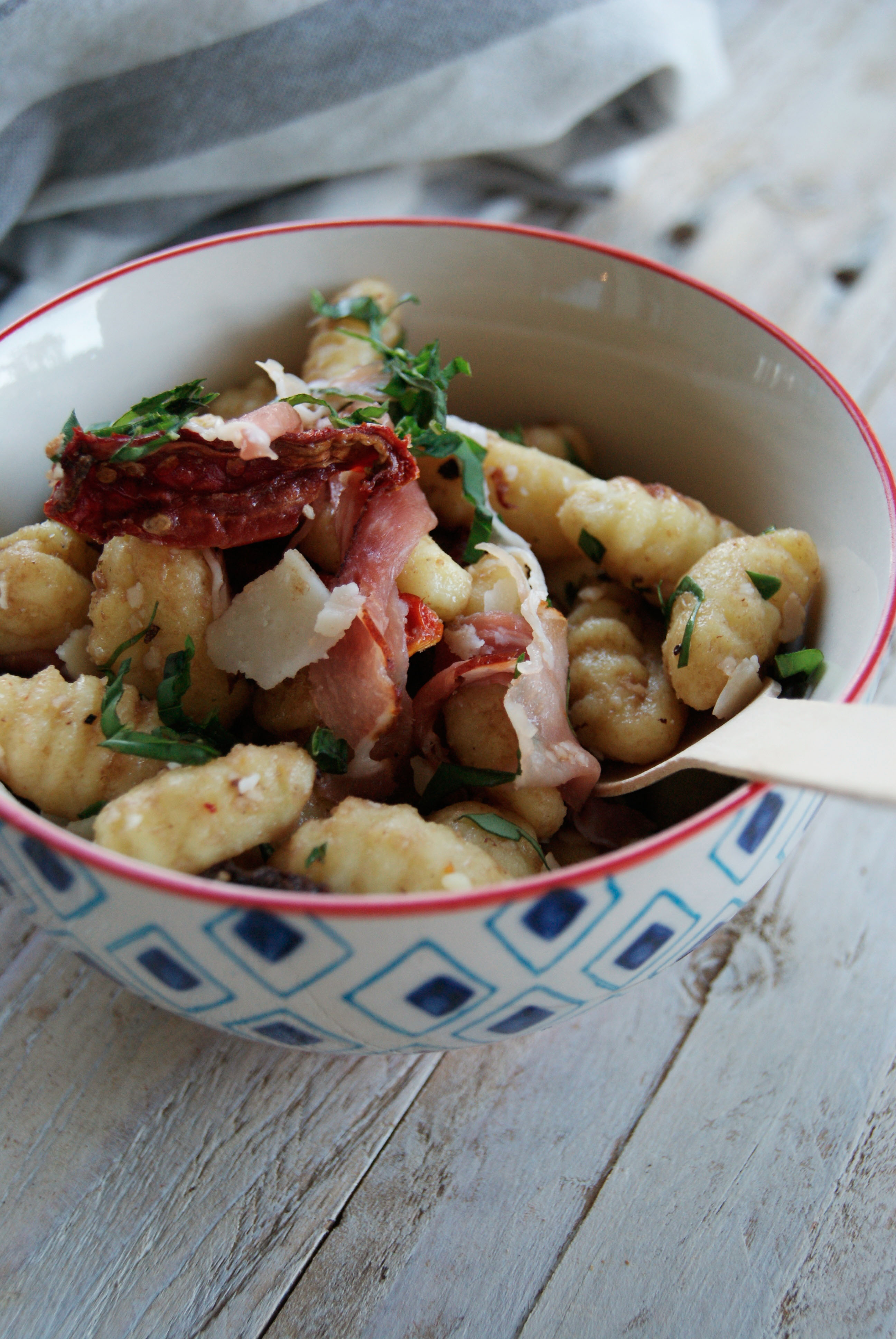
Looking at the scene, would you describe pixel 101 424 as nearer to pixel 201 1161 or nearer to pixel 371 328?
pixel 371 328

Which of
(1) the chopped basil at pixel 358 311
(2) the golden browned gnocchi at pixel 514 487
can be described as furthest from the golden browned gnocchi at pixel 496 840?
(1) the chopped basil at pixel 358 311

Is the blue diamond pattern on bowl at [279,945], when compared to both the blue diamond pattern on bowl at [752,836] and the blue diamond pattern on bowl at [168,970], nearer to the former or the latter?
the blue diamond pattern on bowl at [168,970]

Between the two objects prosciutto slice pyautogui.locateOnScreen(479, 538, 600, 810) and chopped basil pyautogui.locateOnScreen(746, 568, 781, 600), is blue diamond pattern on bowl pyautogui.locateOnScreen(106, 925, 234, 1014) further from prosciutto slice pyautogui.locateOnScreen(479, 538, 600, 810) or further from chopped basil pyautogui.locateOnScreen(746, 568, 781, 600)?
chopped basil pyautogui.locateOnScreen(746, 568, 781, 600)

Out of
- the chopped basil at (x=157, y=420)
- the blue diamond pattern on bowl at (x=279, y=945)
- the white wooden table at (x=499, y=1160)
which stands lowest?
the white wooden table at (x=499, y=1160)

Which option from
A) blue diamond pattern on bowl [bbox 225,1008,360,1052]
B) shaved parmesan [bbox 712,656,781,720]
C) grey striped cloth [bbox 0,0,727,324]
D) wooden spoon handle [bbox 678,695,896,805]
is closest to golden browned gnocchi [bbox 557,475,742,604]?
shaved parmesan [bbox 712,656,781,720]

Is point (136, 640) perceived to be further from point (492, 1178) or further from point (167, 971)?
point (492, 1178)

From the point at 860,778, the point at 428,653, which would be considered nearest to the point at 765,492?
the point at 428,653
